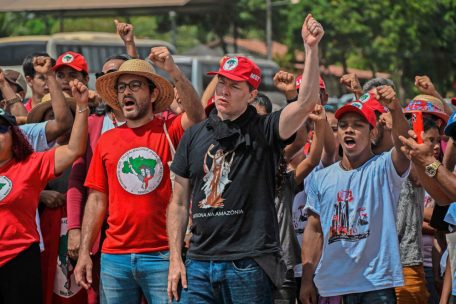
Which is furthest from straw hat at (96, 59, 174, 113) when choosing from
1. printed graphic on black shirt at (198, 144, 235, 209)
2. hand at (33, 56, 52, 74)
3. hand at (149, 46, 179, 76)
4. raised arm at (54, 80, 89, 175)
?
printed graphic on black shirt at (198, 144, 235, 209)

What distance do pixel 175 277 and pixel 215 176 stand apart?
0.69 metres

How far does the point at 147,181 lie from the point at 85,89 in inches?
38.7

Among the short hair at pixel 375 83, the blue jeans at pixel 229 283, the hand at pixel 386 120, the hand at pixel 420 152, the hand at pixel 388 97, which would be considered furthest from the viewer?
the short hair at pixel 375 83

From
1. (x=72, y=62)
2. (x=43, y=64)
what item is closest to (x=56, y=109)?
(x=43, y=64)

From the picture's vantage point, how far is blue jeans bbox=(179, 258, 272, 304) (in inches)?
247

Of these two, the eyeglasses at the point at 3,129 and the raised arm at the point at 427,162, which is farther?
the eyeglasses at the point at 3,129

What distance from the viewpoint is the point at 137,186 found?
7.11 m

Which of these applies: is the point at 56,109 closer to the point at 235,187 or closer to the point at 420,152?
the point at 235,187

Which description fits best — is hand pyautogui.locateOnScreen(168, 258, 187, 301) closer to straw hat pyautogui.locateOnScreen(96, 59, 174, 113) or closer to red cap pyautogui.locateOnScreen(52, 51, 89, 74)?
straw hat pyautogui.locateOnScreen(96, 59, 174, 113)

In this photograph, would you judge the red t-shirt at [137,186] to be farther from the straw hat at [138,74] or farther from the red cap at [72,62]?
the red cap at [72,62]

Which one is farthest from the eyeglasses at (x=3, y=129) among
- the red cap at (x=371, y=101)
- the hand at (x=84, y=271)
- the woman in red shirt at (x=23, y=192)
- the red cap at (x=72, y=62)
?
the red cap at (x=371, y=101)

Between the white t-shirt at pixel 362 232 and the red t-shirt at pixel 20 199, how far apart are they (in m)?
2.13

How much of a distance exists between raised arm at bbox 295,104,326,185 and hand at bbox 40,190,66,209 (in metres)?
1.88

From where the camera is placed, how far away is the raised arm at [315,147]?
752 centimetres
